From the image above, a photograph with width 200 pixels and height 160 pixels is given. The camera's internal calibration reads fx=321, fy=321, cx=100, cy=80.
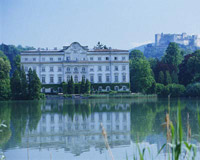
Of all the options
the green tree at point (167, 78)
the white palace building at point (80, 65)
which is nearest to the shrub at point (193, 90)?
the green tree at point (167, 78)

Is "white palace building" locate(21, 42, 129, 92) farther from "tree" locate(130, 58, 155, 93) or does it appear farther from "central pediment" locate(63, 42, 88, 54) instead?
"tree" locate(130, 58, 155, 93)

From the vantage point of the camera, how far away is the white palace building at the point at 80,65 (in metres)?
45.3

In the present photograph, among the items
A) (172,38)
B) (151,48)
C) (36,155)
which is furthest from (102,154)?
(172,38)

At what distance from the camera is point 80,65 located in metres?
45.8

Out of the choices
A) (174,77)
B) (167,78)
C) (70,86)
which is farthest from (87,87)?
(174,77)

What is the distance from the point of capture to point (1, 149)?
8000 millimetres

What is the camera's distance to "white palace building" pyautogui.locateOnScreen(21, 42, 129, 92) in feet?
149

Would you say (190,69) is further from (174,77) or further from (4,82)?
(4,82)

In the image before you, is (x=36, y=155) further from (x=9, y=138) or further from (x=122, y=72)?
(x=122, y=72)

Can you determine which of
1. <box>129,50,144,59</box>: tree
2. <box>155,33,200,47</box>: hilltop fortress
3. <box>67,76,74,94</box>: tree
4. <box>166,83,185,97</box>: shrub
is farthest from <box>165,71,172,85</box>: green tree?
<box>155,33,200,47</box>: hilltop fortress

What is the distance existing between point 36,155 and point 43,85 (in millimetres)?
37727

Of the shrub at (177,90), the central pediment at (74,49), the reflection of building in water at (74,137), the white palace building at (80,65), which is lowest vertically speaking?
the reflection of building in water at (74,137)

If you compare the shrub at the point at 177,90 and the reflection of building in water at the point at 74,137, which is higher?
the shrub at the point at 177,90

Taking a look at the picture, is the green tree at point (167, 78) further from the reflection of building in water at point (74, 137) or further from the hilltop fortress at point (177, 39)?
the hilltop fortress at point (177, 39)
